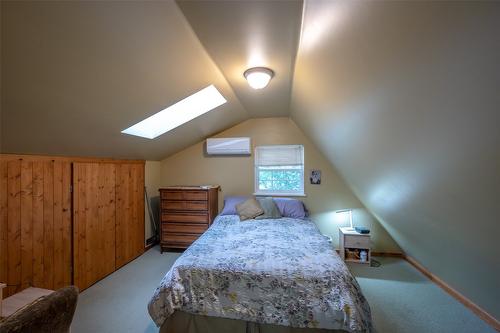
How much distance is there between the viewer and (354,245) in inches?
123

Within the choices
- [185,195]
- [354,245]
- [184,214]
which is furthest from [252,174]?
[354,245]

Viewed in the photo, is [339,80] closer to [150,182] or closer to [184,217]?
[184,217]

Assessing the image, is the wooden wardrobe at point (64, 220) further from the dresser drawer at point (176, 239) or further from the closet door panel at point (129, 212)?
the dresser drawer at point (176, 239)

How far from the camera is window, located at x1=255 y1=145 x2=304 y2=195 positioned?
3.77m

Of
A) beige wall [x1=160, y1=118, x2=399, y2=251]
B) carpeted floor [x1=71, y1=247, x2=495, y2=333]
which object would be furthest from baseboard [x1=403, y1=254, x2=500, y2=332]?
beige wall [x1=160, y1=118, x2=399, y2=251]

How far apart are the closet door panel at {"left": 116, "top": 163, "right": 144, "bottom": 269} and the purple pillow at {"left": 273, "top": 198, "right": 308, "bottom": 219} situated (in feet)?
7.25

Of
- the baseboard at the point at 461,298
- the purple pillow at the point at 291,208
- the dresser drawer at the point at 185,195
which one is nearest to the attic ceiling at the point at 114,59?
the dresser drawer at the point at 185,195

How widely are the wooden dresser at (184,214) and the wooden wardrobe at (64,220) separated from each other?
462 mm

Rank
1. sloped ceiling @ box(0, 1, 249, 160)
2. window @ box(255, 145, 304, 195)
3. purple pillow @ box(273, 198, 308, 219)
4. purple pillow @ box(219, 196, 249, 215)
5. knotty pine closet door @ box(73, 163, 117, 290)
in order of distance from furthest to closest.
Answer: window @ box(255, 145, 304, 195), purple pillow @ box(219, 196, 249, 215), purple pillow @ box(273, 198, 308, 219), knotty pine closet door @ box(73, 163, 117, 290), sloped ceiling @ box(0, 1, 249, 160)

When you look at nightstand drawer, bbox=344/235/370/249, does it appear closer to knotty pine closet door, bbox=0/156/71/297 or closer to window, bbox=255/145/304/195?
window, bbox=255/145/304/195

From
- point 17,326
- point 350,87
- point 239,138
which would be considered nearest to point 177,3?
point 350,87

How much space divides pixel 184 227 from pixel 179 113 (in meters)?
1.77

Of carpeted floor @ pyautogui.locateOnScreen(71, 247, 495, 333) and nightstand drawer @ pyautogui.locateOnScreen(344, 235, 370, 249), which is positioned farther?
nightstand drawer @ pyautogui.locateOnScreen(344, 235, 370, 249)

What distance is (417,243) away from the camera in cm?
237
